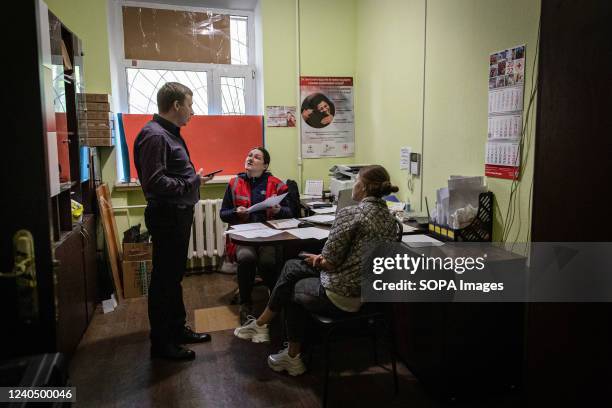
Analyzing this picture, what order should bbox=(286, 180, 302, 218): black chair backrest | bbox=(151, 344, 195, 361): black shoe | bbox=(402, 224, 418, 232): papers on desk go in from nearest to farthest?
bbox=(151, 344, 195, 361): black shoe < bbox=(402, 224, 418, 232): papers on desk < bbox=(286, 180, 302, 218): black chair backrest

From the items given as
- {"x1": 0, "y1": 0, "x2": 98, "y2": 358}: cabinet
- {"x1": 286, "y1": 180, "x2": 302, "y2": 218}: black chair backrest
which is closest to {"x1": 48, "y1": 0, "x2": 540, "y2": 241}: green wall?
{"x1": 286, "y1": 180, "x2": 302, "y2": 218}: black chair backrest

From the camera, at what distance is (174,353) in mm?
2465

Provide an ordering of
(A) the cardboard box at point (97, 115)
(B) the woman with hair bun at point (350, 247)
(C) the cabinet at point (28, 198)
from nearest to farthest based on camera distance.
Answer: (C) the cabinet at point (28, 198), (B) the woman with hair bun at point (350, 247), (A) the cardboard box at point (97, 115)

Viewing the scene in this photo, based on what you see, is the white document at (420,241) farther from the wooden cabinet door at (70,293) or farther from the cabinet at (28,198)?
the wooden cabinet door at (70,293)

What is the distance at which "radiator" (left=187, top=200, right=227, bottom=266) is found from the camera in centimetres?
397

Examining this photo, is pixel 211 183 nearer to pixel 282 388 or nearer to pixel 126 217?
pixel 126 217

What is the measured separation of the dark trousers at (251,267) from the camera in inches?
116

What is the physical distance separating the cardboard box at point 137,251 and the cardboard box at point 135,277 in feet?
0.12

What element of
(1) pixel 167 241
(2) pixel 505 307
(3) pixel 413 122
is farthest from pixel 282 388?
(3) pixel 413 122

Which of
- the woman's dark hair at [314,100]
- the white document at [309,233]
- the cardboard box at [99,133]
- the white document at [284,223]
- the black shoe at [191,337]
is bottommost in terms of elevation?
the black shoe at [191,337]

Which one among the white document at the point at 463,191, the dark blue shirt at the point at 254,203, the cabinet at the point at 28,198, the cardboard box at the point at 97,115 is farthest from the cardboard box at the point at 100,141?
the white document at the point at 463,191

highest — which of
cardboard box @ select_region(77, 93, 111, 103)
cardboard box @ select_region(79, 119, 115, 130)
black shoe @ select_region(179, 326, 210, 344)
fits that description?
cardboard box @ select_region(77, 93, 111, 103)

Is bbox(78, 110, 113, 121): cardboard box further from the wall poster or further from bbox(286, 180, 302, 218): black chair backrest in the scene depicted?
the wall poster

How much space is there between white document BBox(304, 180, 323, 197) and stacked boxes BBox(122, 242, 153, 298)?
148cm
